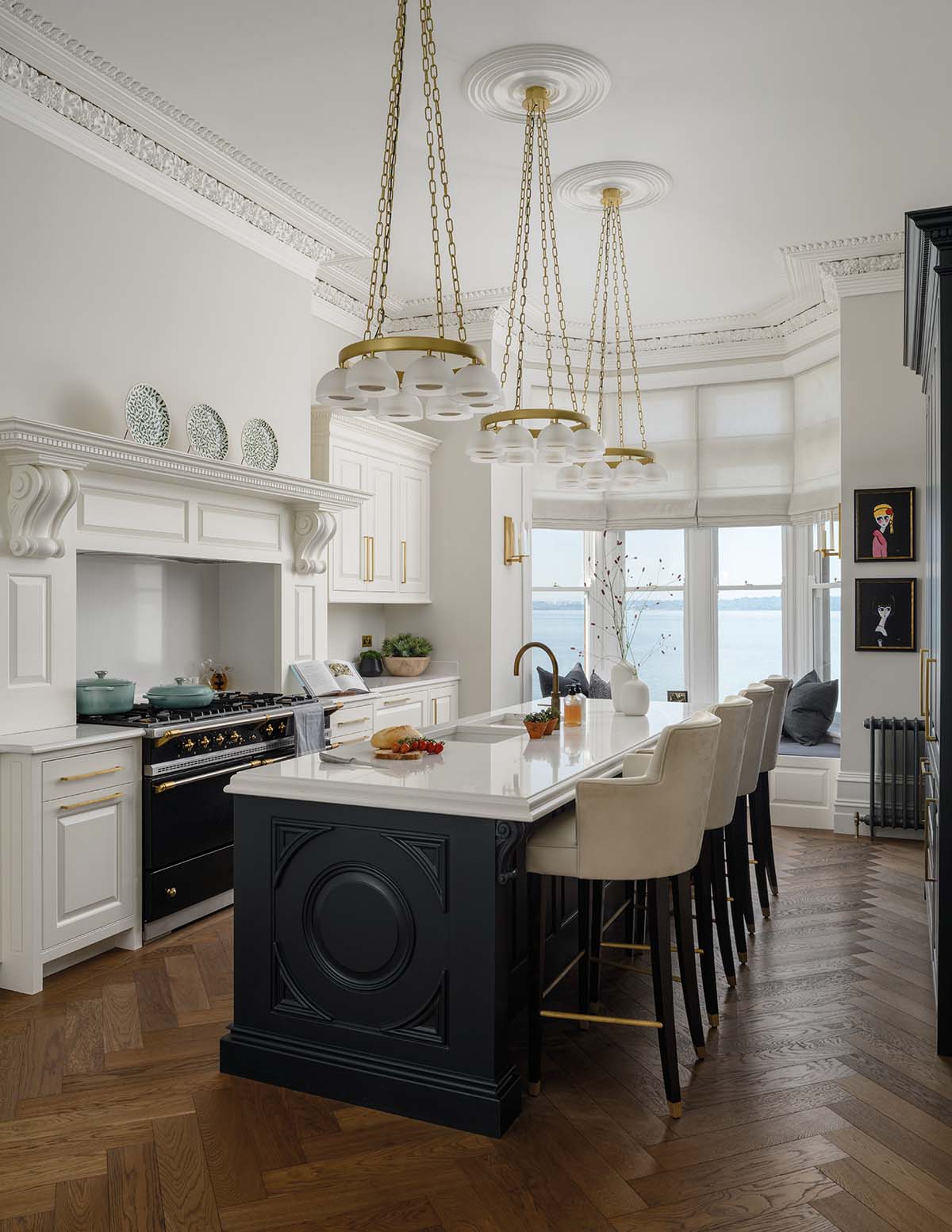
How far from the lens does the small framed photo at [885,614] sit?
5.80 metres

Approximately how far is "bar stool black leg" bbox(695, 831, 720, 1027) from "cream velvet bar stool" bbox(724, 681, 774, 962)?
46 centimetres

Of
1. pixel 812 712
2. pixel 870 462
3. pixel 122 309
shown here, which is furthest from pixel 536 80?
pixel 812 712

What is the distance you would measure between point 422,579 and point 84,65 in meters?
3.80

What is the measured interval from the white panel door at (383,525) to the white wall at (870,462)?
9.43ft

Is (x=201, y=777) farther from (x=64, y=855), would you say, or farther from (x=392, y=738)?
(x=392, y=738)

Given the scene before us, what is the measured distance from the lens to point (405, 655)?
6.73m

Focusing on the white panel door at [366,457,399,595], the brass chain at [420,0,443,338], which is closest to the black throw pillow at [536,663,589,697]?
the white panel door at [366,457,399,595]

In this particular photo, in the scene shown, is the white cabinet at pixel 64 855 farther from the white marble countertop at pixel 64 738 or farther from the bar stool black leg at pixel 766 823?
the bar stool black leg at pixel 766 823

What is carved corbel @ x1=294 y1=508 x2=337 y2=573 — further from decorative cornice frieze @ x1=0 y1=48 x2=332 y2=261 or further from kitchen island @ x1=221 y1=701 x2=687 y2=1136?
kitchen island @ x1=221 y1=701 x2=687 y2=1136

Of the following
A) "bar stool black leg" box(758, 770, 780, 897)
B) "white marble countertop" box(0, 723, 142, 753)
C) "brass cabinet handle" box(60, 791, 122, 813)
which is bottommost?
"bar stool black leg" box(758, 770, 780, 897)

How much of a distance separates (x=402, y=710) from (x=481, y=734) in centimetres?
207

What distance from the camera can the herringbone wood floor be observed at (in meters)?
2.22

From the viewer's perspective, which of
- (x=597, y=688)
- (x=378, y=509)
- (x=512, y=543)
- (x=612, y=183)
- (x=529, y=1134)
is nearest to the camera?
(x=529, y=1134)

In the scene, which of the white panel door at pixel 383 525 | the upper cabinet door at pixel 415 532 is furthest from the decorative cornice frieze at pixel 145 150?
the upper cabinet door at pixel 415 532
